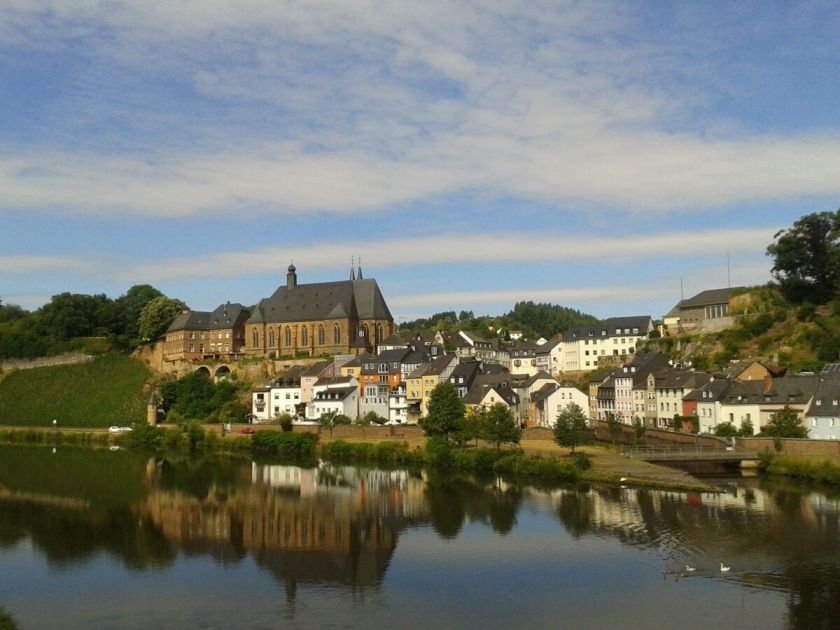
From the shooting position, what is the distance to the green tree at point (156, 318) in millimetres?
89000

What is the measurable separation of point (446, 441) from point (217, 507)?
629 inches

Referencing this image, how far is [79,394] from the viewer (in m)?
80.0

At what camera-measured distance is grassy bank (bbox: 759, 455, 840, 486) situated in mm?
37531

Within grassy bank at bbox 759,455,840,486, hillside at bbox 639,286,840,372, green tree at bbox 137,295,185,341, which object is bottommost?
grassy bank at bbox 759,455,840,486

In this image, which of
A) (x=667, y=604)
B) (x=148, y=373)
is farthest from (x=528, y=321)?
(x=667, y=604)

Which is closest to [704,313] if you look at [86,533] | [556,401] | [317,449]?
[556,401]

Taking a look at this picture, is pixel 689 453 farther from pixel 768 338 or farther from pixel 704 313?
pixel 704 313

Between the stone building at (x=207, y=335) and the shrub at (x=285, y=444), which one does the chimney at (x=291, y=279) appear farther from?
the shrub at (x=285, y=444)

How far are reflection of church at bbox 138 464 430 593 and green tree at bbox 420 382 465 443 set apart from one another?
14.7 ft

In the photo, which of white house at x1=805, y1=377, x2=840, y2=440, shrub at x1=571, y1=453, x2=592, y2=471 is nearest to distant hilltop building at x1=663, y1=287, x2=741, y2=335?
white house at x1=805, y1=377, x2=840, y2=440

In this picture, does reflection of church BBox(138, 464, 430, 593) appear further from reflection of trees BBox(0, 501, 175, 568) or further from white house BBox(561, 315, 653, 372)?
white house BBox(561, 315, 653, 372)

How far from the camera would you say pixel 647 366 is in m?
60.3

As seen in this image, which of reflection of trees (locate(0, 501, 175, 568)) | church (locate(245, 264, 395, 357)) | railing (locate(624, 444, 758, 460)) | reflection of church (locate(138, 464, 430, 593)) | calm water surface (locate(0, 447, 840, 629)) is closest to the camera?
calm water surface (locate(0, 447, 840, 629))

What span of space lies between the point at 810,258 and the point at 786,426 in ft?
81.5
